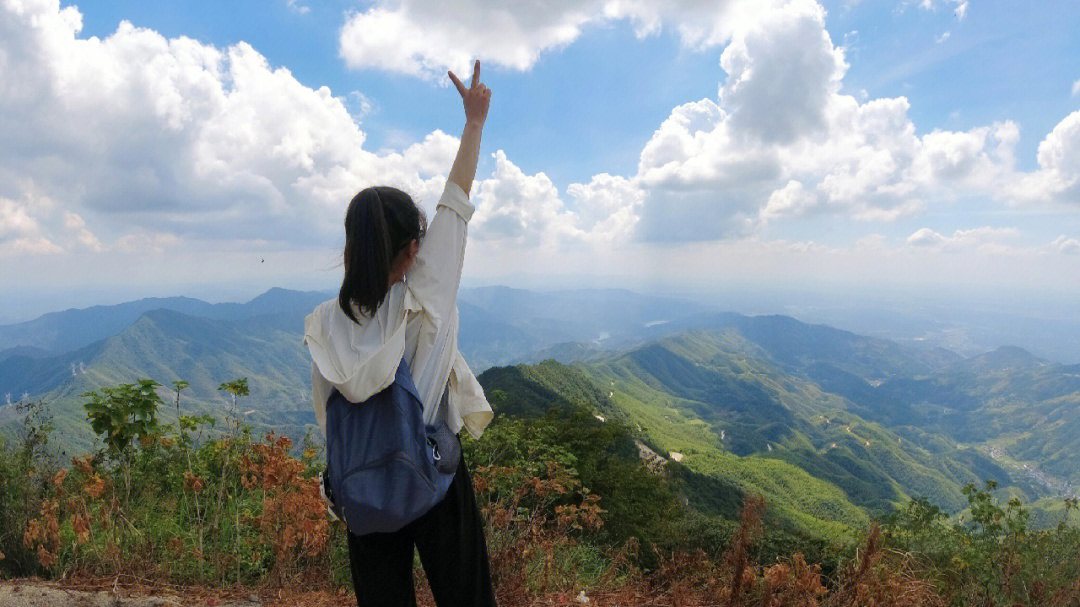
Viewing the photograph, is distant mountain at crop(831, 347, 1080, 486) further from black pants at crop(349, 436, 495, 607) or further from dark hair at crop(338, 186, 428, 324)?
dark hair at crop(338, 186, 428, 324)

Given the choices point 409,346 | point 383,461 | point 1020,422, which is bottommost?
point 1020,422

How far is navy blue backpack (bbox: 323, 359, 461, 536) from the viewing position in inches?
54.8

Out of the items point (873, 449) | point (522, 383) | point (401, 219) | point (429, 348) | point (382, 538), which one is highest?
point (401, 219)

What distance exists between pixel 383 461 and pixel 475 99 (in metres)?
1.18

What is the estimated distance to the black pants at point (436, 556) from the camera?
1.59 m

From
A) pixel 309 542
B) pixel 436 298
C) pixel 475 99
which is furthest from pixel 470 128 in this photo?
pixel 309 542

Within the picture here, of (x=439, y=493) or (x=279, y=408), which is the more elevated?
(x=439, y=493)

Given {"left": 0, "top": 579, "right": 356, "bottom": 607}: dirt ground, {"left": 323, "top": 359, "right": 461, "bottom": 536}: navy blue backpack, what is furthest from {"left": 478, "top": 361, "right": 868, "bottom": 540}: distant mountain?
{"left": 323, "top": 359, "right": 461, "bottom": 536}: navy blue backpack

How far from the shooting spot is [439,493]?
1477mm

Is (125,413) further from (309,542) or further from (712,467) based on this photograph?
(712,467)

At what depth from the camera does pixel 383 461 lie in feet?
4.58

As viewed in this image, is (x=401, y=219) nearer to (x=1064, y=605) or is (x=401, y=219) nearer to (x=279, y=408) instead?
(x=1064, y=605)

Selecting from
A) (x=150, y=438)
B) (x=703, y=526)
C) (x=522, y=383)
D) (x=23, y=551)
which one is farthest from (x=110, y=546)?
(x=522, y=383)

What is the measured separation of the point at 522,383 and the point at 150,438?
5609 centimetres
